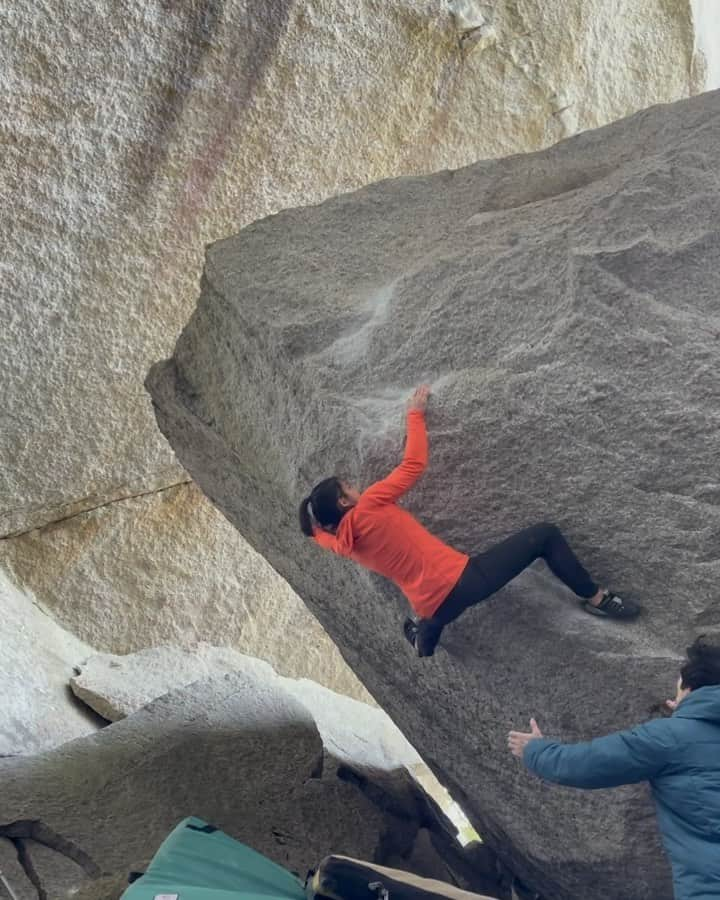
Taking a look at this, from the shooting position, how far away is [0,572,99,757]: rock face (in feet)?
15.0

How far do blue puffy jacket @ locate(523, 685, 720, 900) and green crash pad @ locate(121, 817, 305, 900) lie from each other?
95 centimetres

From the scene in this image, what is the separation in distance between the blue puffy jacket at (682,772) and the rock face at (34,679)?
9.20ft

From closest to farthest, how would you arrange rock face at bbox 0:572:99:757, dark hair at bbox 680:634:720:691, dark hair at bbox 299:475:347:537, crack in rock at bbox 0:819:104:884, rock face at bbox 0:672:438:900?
dark hair at bbox 680:634:720:691, dark hair at bbox 299:475:347:537, crack in rock at bbox 0:819:104:884, rock face at bbox 0:672:438:900, rock face at bbox 0:572:99:757

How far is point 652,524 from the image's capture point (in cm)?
282

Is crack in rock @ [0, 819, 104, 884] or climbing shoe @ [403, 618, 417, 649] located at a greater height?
climbing shoe @ [403, 618, 417, 649]

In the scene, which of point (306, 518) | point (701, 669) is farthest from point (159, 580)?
point (701, 669)

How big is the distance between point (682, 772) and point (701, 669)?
29 cm

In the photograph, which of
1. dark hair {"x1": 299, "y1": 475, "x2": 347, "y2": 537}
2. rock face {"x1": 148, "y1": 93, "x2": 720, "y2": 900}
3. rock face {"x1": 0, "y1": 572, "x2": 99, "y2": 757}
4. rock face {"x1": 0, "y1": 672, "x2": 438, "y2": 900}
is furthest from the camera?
rock face {"x1": 0, "y1": 572, "x2": 99, "y2": 757}

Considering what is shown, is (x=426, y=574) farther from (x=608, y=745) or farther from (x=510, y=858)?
(x=510, y=858)

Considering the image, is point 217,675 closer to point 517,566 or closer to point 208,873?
point 208,873

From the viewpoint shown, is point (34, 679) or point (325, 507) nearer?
point (325, 507)

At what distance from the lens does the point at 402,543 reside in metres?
2.95

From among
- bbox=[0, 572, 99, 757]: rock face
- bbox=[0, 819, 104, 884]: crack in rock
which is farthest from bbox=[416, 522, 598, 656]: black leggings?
bbox=[0, 572, 99, 757]: rock face

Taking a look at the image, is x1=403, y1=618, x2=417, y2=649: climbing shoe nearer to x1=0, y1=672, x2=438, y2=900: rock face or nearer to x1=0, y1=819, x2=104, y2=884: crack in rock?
x1=0, y1=672, x2=438, y2=900: rock face
